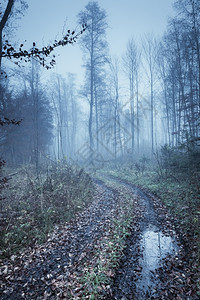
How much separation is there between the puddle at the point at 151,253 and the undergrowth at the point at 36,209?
3.81 m

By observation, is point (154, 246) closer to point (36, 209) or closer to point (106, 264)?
point (106, 264)

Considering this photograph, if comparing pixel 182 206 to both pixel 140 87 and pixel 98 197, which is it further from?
pixel 140 87

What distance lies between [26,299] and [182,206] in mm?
6940

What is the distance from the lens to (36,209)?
25.6 ft

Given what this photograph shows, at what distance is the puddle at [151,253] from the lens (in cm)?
384

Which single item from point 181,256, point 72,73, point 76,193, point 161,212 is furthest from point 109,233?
point 72,73

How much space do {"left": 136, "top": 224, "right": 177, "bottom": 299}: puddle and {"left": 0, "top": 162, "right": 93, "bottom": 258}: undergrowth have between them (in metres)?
3.81

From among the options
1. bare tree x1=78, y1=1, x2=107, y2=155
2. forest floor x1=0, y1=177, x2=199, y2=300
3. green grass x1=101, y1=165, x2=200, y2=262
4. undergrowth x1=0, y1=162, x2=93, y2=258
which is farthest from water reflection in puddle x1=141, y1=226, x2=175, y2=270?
bare tree x1=78, y1=1, x2=107, y2=155

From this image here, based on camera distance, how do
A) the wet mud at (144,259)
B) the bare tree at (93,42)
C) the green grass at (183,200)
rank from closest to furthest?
the wet mud at (144,259) → the green grass at (183,200) → the bare tree at (93,42)

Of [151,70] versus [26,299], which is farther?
[151,70]

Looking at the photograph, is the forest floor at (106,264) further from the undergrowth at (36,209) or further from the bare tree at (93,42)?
the bare tree at (93,42)

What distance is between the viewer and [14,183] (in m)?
12.0

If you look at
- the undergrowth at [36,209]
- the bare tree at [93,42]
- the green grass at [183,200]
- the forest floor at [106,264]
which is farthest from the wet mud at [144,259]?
the bare tree at [93,42]

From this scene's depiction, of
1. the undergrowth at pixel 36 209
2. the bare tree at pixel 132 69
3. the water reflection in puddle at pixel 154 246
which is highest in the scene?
the bare tree at pixel 132 69
